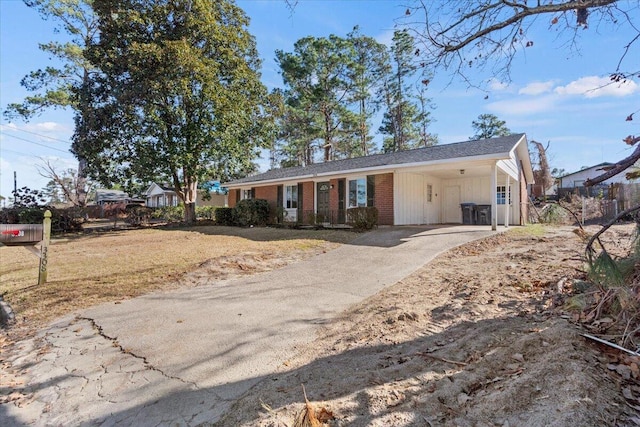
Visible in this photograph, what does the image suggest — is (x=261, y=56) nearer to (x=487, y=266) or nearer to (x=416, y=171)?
(x=416, y=171)

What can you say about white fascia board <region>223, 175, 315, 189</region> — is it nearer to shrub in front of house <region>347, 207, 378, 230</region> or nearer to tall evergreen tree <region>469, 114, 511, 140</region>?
shrub in front of house <region>347, 207, 378, 230</region>

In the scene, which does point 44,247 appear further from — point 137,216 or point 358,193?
point 137,216

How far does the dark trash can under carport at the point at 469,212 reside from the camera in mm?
15574

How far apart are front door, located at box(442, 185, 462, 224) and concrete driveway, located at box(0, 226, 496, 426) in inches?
466

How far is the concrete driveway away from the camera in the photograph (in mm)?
2783

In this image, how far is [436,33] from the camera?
4.53m

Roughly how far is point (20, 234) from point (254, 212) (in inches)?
510

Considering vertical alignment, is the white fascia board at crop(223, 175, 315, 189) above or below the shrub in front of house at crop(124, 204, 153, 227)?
above

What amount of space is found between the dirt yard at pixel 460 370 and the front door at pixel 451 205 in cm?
1327

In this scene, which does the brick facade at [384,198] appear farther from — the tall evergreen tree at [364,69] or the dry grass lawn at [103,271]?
the tall evergreen tree at [364,69]

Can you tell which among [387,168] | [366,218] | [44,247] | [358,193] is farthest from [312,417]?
[358,193]

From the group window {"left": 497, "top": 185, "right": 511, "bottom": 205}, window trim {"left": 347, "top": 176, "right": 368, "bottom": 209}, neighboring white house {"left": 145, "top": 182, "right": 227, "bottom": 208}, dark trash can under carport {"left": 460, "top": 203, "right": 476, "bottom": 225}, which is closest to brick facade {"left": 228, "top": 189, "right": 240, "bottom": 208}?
neighboring white house {"left": 145, "top": 182, "right": 227, "bottom": 208}

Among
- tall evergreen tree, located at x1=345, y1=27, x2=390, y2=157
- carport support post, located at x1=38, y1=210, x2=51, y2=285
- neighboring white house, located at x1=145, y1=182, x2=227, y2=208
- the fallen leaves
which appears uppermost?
Result: tall evergreen tree, located at x1=345, y1=27, x2=390, y2=157

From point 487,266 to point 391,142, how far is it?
29.7m
